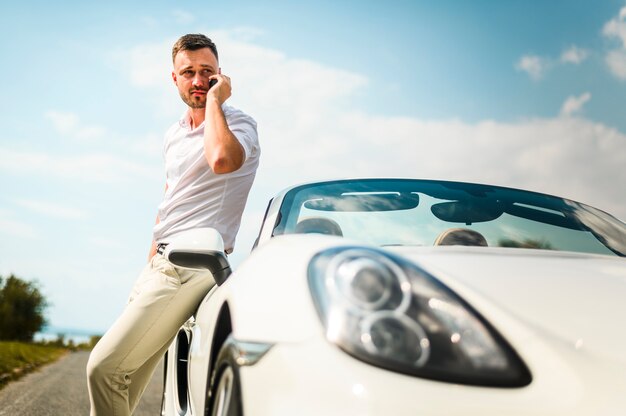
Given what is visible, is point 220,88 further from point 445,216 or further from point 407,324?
point 407,324

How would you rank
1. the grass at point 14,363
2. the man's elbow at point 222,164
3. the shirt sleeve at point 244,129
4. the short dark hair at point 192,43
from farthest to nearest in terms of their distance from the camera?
the grass at point 14,363 → the short dark hair at point 192,43 → the shirt sleeve at point 244,129 → the man's elbow at point 222,164

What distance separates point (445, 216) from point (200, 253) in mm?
1047

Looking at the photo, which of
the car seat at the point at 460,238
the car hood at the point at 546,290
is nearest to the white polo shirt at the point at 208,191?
the car seat at the point at 460,238

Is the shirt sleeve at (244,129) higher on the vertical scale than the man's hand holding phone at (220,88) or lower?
lower

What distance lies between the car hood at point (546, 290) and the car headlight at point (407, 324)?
0.07 meters

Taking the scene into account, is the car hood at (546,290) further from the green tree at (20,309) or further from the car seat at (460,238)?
the green tree at (20,309)

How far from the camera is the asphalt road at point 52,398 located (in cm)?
584

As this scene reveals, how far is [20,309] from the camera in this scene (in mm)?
58562

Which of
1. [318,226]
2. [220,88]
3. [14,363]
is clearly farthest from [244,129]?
[14,363]

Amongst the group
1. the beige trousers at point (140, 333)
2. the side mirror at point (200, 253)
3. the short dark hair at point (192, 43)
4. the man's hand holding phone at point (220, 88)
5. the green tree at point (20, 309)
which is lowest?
the green tree at point (20, 309)

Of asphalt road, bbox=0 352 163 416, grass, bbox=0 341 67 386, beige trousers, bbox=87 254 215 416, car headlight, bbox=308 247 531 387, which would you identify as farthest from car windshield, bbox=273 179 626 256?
grass, bbox=0 341 67 386

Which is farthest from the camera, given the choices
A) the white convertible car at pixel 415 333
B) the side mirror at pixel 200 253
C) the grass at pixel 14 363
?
the grass at pixel 14 363

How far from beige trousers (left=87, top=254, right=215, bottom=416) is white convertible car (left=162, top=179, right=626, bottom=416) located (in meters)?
0.62

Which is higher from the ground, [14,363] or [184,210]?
[184,210]
